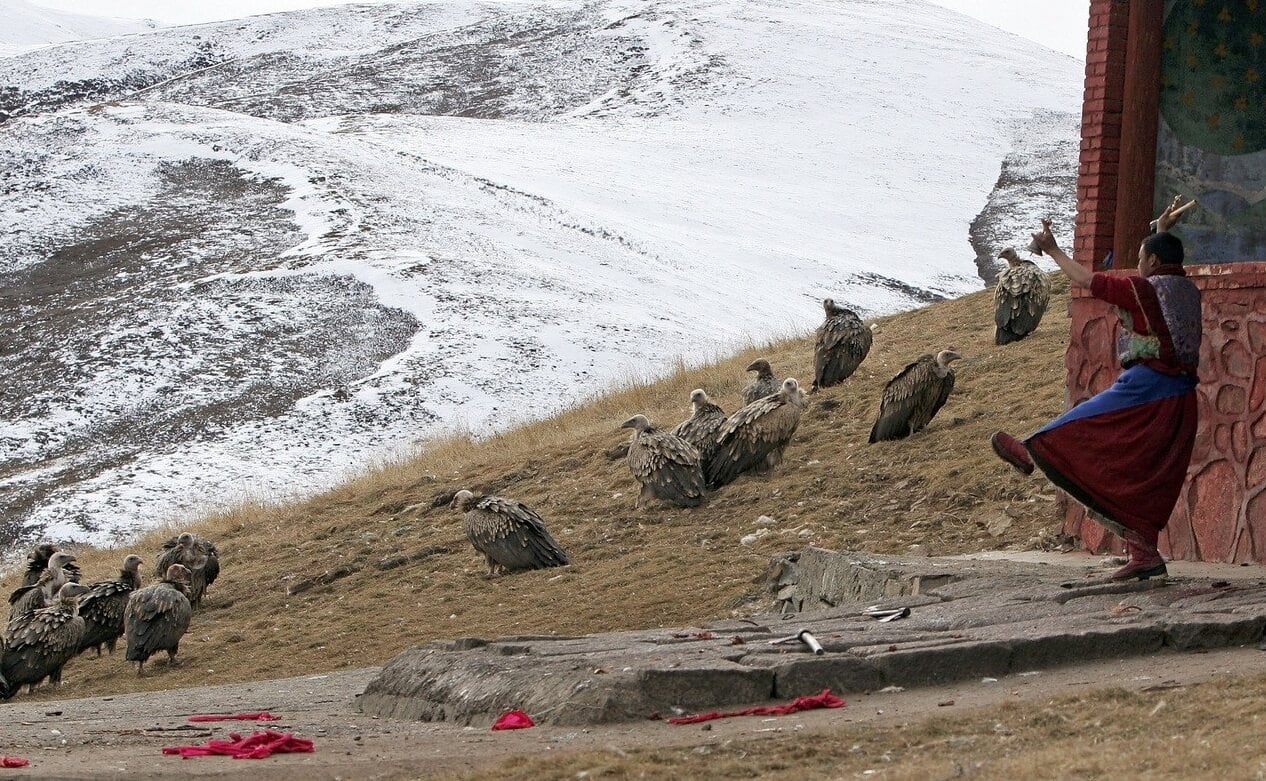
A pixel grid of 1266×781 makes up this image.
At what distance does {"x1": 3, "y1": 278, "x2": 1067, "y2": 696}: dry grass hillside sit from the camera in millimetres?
13852

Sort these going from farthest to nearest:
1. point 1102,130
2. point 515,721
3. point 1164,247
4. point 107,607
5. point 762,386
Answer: point 762,386 → point 107,607 → point 1102,130 → point 1164,247 → point 515,721

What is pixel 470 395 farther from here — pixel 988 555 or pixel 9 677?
pixel 988 555

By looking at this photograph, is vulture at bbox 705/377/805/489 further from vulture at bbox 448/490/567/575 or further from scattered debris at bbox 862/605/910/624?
scattered debris at bbox 862/605/910/624

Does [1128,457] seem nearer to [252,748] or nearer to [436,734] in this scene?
[436,734]

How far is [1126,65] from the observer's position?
12172mm

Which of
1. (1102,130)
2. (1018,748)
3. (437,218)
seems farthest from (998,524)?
(437,218)

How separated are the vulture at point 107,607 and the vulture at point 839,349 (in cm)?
827

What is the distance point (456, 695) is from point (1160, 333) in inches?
158


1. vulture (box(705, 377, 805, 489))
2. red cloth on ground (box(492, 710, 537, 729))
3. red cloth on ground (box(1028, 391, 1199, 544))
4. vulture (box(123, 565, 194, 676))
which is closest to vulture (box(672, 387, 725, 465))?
vulture (box(705, 377, 805, 489))

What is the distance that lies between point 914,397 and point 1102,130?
4776 millimetres

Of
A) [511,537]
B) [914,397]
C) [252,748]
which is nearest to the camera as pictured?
[252,748]

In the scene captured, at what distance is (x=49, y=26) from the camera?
10675 centimetres

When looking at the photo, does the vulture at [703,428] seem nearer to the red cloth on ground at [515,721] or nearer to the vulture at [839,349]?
the vulture at [839,349]

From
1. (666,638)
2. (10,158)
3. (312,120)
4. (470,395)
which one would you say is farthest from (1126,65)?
(312,120)
